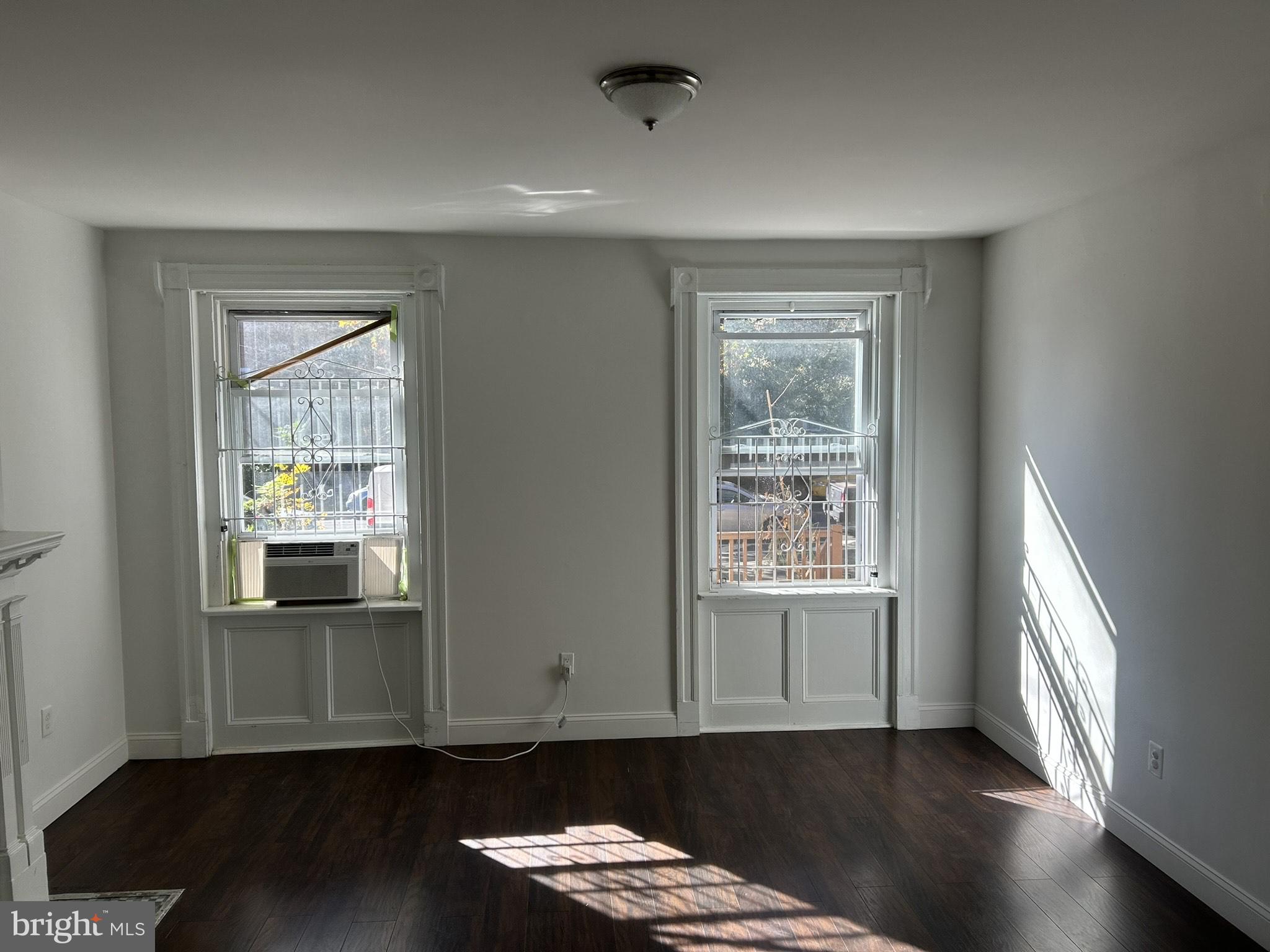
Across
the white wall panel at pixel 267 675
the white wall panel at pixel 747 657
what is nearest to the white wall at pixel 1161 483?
the white wall panel at pixel 747 657

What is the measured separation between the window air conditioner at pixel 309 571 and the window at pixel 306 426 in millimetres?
72

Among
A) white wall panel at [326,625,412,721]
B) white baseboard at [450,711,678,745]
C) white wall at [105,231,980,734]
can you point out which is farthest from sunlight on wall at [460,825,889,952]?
white wall panel at [326,625,412,721]

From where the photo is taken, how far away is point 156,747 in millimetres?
4125

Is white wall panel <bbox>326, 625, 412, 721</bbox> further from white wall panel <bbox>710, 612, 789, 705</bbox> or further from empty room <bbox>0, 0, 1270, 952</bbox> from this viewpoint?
white wall panel <bbox>710, 612, 789, 705</bbox>

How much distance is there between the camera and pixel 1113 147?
279 centimetres

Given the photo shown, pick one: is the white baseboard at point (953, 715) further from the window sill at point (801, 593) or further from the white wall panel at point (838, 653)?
the window sill at point (801, 593)

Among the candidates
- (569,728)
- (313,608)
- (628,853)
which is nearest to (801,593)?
(569,728)

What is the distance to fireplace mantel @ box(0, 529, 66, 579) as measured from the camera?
257cm

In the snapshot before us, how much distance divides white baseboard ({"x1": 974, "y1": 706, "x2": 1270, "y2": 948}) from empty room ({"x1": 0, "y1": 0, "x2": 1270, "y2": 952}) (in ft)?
0.07

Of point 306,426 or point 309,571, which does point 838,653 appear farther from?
point 306,426

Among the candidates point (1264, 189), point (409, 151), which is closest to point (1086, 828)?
point (1264, 189)

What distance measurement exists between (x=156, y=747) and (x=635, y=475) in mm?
2621

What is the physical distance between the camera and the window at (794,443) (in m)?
4.43

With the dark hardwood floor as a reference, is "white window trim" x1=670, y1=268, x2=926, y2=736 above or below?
above
